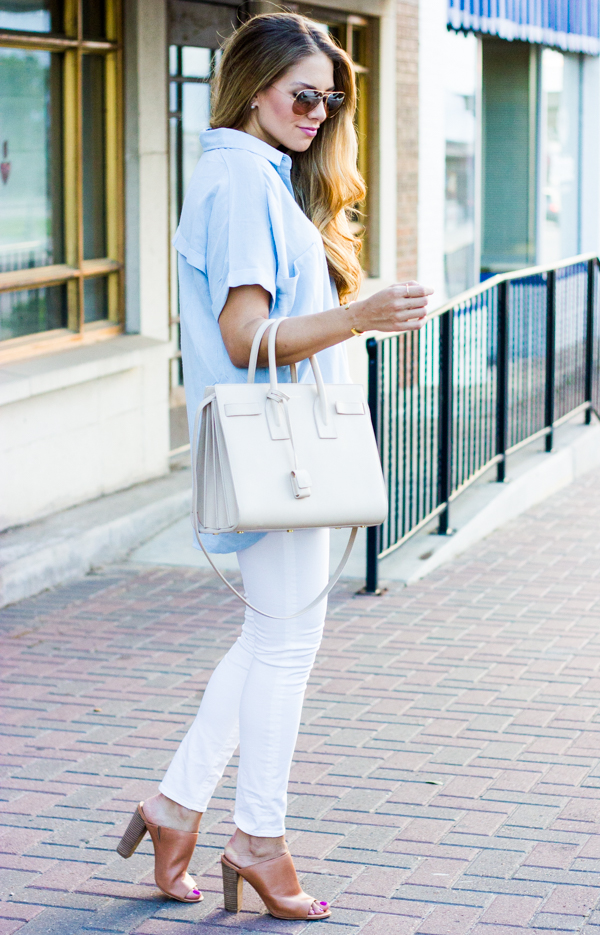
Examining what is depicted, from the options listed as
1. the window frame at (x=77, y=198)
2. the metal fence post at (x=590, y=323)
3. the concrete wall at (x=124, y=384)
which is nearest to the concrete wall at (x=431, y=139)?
the metal fence post at (x=590, y=323)

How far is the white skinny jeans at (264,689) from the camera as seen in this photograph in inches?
113

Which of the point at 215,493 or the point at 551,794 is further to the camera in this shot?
the point at 551,794

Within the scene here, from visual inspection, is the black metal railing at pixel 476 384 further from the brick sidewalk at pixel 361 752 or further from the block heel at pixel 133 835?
the block heel at pixel 133 835

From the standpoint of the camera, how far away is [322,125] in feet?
9.80

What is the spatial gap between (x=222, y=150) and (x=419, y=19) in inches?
355

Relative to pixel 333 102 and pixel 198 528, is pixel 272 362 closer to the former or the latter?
pixel 198 528

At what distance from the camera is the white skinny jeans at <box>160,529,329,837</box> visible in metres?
2.88

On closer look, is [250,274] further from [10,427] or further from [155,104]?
[155,104]

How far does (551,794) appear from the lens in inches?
151

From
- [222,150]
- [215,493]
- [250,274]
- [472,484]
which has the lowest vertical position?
[472,484]

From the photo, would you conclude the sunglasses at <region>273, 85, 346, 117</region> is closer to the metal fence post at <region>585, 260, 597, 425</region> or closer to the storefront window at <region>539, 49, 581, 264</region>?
the metal fence post at <region>585, 260, 597, 425</region>

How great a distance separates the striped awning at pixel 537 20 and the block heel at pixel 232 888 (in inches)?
385

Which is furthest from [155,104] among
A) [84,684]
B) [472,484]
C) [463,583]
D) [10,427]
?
[84,684]

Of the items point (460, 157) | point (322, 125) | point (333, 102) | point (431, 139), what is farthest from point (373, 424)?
point (460, 157)
